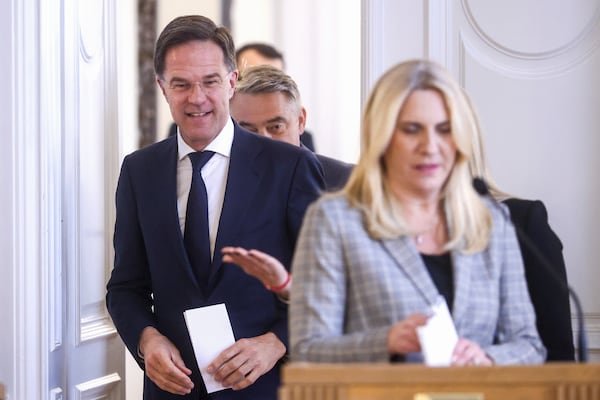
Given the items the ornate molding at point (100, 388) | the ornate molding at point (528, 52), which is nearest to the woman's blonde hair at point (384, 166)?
the ornate molding at point (528, 52)

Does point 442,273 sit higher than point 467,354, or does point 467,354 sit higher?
point 442,273

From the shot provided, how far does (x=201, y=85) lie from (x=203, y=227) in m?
0.40

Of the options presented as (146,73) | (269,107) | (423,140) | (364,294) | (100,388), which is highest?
(146,73)

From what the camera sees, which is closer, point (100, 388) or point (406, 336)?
point (406, 336)

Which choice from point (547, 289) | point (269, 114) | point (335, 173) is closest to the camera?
point (547, 289)

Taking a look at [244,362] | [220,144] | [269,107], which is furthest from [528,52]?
[244,362]

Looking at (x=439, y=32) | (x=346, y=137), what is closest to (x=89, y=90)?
(x=439, y=32)

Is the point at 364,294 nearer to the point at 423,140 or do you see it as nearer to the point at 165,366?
the point at 423,140

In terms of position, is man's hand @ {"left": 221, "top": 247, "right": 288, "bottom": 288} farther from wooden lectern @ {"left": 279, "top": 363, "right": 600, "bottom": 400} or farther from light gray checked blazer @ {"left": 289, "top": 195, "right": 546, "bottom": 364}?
wooden lectern @ {"left": 279, "top": 363, "right": 600, "bottom": 400}

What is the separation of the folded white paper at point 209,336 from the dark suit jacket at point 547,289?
32.2 inches

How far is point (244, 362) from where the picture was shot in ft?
9.83

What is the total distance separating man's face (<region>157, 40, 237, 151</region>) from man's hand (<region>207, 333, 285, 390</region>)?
59 cm

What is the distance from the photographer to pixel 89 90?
3906 mm

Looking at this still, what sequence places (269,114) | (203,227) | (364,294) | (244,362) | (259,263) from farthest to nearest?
(269,114) < (203,227) < (244,362) < (259,263) < (364,294)
